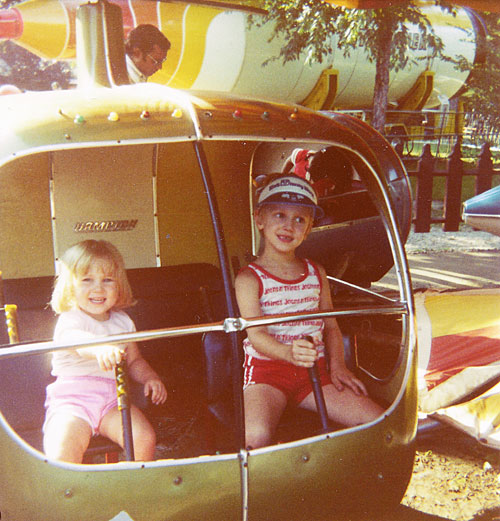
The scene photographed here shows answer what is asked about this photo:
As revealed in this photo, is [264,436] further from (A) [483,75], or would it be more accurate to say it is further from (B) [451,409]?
(A) [483,75]

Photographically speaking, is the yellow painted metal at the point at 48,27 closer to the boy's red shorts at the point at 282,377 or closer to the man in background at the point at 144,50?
the man in background at the point at 144,50

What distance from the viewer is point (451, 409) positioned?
357 cm

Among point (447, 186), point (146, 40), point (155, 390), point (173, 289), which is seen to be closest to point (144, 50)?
point (146, 40)

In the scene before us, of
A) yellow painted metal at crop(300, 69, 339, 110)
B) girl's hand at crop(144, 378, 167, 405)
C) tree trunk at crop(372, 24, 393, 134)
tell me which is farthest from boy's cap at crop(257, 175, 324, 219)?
yellow painted metal at crop(300, 69, 339, 110)

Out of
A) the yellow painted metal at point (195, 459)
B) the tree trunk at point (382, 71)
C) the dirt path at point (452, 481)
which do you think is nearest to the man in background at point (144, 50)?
the yellow painted metal at point (195, 459)

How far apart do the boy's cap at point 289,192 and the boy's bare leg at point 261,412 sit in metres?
0.80

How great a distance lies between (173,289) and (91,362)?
1.12m

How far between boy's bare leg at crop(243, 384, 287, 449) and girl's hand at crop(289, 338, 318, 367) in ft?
0.85

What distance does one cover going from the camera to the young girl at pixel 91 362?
2430 mm

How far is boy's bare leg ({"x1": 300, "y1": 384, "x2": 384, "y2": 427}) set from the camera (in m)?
2.60

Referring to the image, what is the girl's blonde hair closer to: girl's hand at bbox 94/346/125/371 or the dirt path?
girl's hand at bbox 94/346/125/371

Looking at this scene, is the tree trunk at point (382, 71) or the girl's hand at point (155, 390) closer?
the girl's hand at point (155, 390)

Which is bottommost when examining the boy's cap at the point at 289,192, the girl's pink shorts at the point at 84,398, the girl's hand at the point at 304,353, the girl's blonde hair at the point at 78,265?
the girl's pink shorts at the point at 84,398

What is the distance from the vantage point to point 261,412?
98.4 inches
